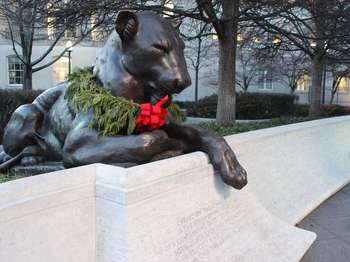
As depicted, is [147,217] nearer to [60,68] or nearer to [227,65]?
[227,65]

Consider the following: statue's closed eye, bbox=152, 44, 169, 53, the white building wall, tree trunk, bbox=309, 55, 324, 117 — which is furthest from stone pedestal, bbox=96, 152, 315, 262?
the white building wall

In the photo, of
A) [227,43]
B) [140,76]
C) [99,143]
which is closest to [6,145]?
[99,143]

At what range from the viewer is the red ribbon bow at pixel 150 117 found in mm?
2781

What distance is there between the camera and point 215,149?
2938 millimetres

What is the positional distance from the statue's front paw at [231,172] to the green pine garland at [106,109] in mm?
697

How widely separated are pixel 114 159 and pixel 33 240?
85 centimetres

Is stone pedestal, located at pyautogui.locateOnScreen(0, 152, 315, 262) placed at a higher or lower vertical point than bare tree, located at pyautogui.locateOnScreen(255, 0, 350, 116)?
lower

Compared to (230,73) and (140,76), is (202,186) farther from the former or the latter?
(230,73)

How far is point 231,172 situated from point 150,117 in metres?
0.70

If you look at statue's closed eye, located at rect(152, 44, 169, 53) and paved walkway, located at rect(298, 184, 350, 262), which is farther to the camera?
paved walkway, located at rect(298, 184, 350, 262)

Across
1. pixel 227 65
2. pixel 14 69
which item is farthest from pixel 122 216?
pixel 14 69

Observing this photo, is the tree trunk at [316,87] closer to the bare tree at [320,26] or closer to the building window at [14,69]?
the bare tree at [320,26]

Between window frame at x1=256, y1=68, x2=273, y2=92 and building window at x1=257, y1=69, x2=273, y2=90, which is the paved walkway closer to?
window frame at x1=256, y1=68, x2=273, y2=92

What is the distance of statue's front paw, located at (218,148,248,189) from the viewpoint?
9.29 ft
